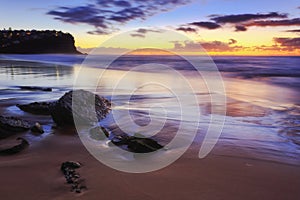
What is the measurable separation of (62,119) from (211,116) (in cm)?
336

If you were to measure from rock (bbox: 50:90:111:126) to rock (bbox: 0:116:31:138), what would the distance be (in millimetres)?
624

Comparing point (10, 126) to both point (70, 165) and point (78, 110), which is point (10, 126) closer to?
point (78, 110)

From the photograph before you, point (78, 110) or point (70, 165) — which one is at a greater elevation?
point (78, 110)

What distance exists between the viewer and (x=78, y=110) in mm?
5535

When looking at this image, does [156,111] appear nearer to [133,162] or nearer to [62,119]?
[62,119]

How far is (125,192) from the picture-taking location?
284cm

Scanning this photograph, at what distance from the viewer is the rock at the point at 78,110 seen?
537cm

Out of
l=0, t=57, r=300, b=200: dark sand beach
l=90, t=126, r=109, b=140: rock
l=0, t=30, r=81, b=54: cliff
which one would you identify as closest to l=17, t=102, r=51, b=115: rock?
l=0, t=57, r=300, b=200: dark sand beach

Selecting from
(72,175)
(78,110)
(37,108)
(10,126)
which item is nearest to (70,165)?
(72,175)

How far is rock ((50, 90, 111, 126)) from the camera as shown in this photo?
17.6 ft

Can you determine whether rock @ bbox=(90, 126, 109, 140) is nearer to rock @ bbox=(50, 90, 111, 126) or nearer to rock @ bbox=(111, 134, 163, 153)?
rock @ bbox=(111, 134, 163, 153)

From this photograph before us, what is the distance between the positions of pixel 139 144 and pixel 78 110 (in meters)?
2.03

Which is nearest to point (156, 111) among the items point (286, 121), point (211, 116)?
point (211, 116)

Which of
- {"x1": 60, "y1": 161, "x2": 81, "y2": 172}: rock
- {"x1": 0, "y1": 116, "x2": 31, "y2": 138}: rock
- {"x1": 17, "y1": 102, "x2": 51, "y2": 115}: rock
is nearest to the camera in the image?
{"x1": 60, "y1": 161, "x2": 81, "y2": 172}: rock
